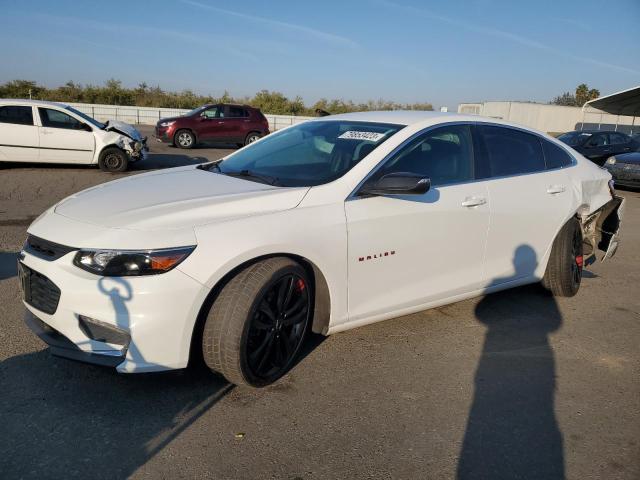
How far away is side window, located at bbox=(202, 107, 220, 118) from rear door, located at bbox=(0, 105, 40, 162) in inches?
311

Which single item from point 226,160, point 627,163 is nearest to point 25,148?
point 226,160

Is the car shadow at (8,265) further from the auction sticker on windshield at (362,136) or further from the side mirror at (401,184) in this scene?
the side mirror at (401,184)

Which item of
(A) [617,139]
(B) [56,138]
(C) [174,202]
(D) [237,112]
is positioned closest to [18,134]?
(B) [56,138]

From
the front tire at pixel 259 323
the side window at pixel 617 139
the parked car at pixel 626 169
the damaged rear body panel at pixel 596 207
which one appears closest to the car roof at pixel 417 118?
the damaged rear body panel at pixel 596 207

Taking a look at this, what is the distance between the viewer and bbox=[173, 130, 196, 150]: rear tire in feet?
61.3

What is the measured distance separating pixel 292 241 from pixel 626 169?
13.3 metres

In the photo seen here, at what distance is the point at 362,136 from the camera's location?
3.78m

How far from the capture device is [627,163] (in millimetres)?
13562

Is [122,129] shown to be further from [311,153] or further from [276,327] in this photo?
[276,327]

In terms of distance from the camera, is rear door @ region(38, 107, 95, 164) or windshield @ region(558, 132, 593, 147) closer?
rear door @ region(38, 107, 95, 164)

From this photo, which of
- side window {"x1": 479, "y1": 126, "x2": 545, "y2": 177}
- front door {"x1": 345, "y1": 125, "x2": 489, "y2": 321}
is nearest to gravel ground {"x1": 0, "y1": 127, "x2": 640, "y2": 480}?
front door {"x1": 345, "y1": 125, "x2": 489, "y2": 321}

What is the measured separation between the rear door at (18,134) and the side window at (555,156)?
34.9ft

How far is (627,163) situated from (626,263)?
8.51 metres

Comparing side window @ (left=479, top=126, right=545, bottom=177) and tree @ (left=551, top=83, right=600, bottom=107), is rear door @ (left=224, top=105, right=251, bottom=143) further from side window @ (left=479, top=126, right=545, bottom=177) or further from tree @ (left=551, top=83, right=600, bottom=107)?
tree @ (left=551, top=83, right=600, bottom=107)
